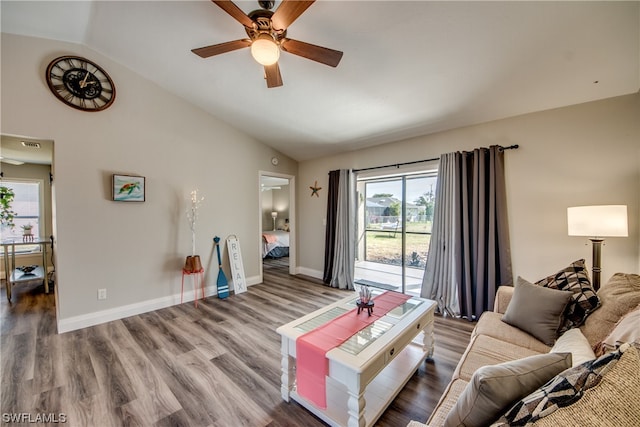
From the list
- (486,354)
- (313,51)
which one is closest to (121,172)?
(313,51)

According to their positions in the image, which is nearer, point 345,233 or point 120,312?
point 120,312

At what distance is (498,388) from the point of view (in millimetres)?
825

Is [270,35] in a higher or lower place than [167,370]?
higher

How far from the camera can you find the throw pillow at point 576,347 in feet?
3.75

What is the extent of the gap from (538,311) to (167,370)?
300 cm

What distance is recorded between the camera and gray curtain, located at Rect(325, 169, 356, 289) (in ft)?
14.5

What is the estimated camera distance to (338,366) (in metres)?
1.47

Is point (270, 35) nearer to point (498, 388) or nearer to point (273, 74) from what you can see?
point (273, 74)

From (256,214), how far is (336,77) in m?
2.85

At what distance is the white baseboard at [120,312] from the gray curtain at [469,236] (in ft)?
11.7

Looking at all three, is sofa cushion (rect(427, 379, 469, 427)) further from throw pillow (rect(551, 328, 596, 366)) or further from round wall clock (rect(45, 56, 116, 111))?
round wall clock (rect(45, 56, 116, 111))

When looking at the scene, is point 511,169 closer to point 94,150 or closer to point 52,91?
point 94,150

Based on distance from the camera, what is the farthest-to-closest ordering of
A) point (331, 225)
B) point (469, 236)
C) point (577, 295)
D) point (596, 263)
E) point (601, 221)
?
point (331, 225), point (469, 236), point (596, 263), point (601, 221), point (577, 295)

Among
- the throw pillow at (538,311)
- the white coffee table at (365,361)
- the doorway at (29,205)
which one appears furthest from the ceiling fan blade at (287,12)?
the doorway at (29,205)
